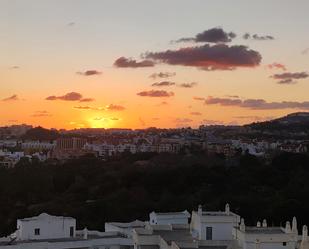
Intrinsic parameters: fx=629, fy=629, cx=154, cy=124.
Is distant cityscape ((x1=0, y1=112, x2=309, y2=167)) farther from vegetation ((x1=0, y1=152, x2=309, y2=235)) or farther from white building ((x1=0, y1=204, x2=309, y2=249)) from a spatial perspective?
white building ((x1=0, y1=204, x2=309, y2=249))

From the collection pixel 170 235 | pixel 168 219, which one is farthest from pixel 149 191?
pixel 170 235

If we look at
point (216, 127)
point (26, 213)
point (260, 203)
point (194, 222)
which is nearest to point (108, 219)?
point (26, 213)

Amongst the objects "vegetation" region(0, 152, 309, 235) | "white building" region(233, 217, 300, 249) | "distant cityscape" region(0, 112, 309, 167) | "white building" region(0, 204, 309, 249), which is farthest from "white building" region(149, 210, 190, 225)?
"distant cityscape" region(0, 112, 309, 167)

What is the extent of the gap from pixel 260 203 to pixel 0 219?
1417cm

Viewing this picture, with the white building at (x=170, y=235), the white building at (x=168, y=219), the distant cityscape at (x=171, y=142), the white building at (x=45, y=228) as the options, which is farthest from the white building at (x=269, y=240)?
the distant cityscape at (x=171, y=142)

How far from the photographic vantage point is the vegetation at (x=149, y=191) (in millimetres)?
33281

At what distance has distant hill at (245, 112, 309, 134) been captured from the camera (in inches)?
4275

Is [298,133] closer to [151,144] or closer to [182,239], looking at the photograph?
[151,144]

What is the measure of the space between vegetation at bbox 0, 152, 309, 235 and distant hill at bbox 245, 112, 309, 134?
58.9 m

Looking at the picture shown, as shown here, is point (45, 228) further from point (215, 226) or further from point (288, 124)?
point (288, 124)

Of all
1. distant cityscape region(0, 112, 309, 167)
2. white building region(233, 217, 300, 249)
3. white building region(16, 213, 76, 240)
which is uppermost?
distant cityscape region(0, 112, 309, 167)

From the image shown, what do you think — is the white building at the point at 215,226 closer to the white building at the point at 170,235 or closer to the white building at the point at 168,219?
the white building at the point at 170,235

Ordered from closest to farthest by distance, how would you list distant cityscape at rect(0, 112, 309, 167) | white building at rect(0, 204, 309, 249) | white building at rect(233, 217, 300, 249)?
white building at rect(233, 217, 300, 249) < white building at rect(0, 204, 309, 249) < distant cityscape at rect(0, 112, 309, 167)

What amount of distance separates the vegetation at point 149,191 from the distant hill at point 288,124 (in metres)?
58.9
